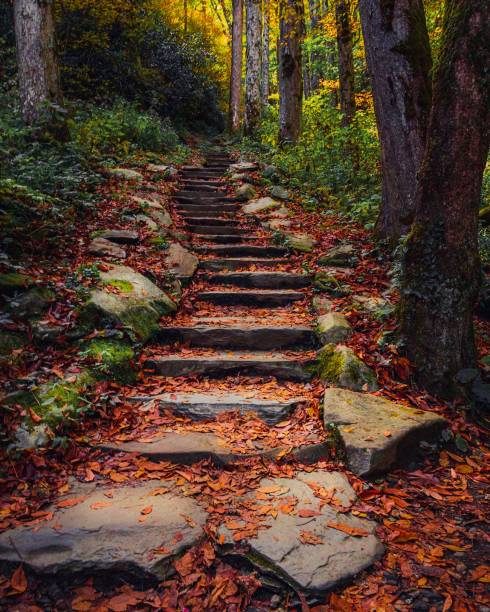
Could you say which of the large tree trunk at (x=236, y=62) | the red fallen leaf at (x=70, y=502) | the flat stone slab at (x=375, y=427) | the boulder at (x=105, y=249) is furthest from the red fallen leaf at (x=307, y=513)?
the large tree trunk at (x=236, y=62)

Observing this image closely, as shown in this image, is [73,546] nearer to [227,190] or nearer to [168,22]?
[227,190]

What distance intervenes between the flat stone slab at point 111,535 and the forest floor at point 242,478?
5 centimetres

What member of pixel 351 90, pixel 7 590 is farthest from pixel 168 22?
pixel 7 590

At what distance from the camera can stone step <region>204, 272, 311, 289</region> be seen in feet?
18.7

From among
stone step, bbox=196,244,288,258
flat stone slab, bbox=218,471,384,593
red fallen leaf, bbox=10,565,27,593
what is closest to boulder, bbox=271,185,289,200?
A: stone step, bbox=196,244,288,258

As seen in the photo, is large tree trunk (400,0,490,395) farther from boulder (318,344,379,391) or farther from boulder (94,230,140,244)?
boulder (94,230,140,244)

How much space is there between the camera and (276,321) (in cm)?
479

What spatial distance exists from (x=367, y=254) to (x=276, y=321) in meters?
1.92

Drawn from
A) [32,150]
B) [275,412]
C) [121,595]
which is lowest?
[121,595]

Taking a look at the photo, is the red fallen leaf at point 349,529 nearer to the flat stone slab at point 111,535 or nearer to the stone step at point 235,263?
the flat stone slab at point 111,535

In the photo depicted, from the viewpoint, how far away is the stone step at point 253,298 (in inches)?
211

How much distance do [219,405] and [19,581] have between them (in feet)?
5.77

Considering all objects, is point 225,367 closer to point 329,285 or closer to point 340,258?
point 329,285

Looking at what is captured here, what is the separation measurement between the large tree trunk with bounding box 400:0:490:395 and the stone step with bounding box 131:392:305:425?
3.89 feet
